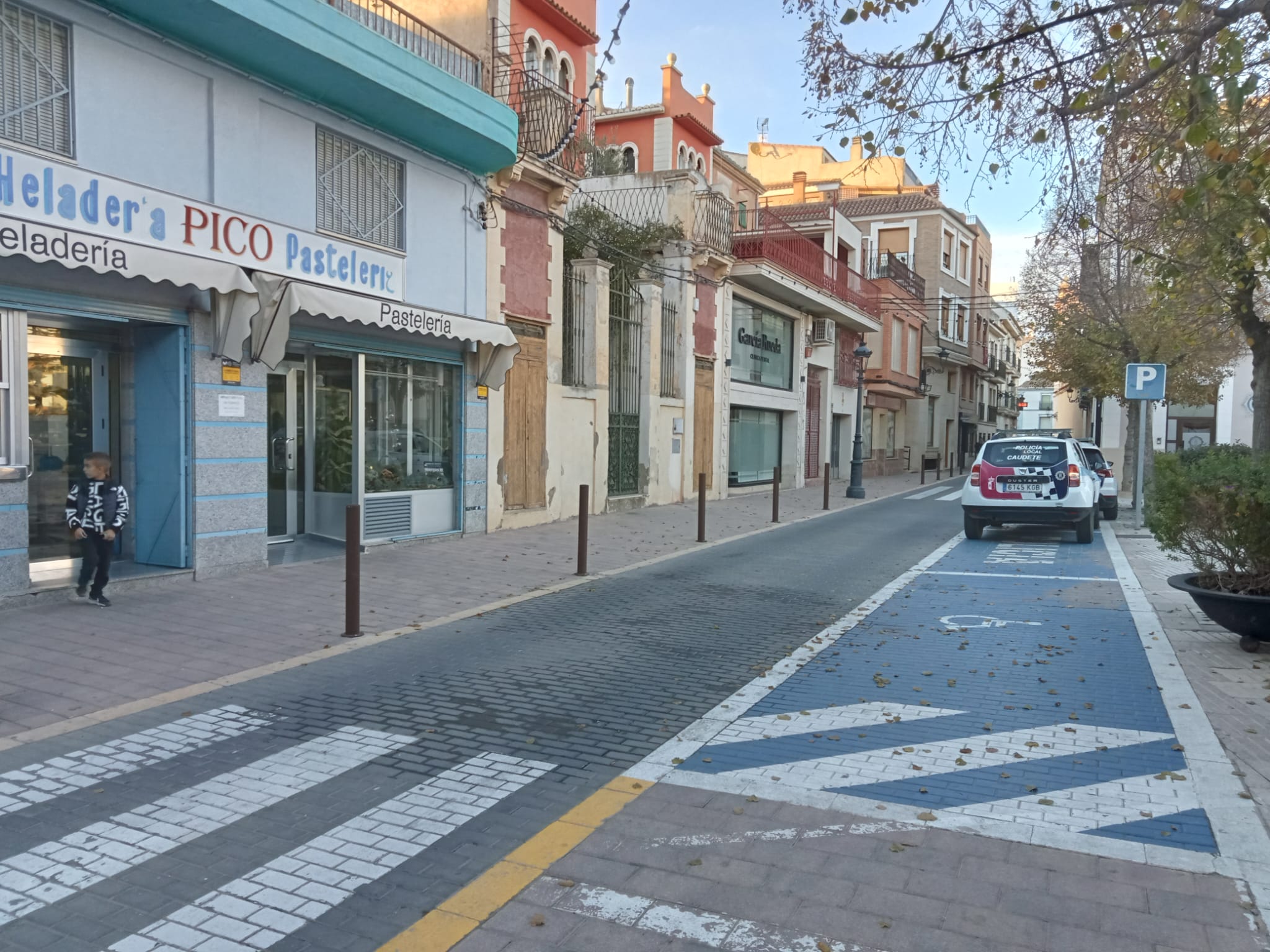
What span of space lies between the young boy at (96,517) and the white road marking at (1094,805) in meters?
6.94

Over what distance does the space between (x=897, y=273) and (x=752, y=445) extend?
652 inches

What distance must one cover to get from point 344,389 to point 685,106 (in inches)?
695

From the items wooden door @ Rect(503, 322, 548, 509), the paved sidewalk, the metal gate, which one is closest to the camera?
the paved sidewalk

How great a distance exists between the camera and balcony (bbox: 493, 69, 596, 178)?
14117 mm

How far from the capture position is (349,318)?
10.5 meters

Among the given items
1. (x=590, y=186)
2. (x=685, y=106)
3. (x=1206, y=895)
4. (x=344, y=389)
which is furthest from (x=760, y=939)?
(x=685, y=106)

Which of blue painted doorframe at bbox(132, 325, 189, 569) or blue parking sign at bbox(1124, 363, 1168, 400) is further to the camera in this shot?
blue parking sign at bbox(1124, 363, 1168, 400)

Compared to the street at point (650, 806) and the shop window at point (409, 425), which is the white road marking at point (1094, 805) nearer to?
the street at point (650, 806)

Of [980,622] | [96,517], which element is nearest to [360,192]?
[96,517]

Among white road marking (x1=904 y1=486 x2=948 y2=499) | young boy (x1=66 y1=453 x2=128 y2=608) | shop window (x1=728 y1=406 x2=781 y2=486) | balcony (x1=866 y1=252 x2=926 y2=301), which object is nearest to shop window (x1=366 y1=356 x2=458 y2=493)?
young boy (x1=66 y1=453 x2=128 y2=608)

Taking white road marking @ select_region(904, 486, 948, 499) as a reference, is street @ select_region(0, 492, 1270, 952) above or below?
above

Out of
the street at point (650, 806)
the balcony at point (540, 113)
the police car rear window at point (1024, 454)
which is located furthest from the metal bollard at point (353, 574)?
the police car rear window at point (1024, 454)

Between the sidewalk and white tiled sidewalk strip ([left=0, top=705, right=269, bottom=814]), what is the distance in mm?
463

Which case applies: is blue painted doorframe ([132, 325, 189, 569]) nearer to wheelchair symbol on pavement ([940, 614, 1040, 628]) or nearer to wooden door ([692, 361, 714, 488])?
wheelchair symbol on pavement ([940, 614, 1040, 628])
